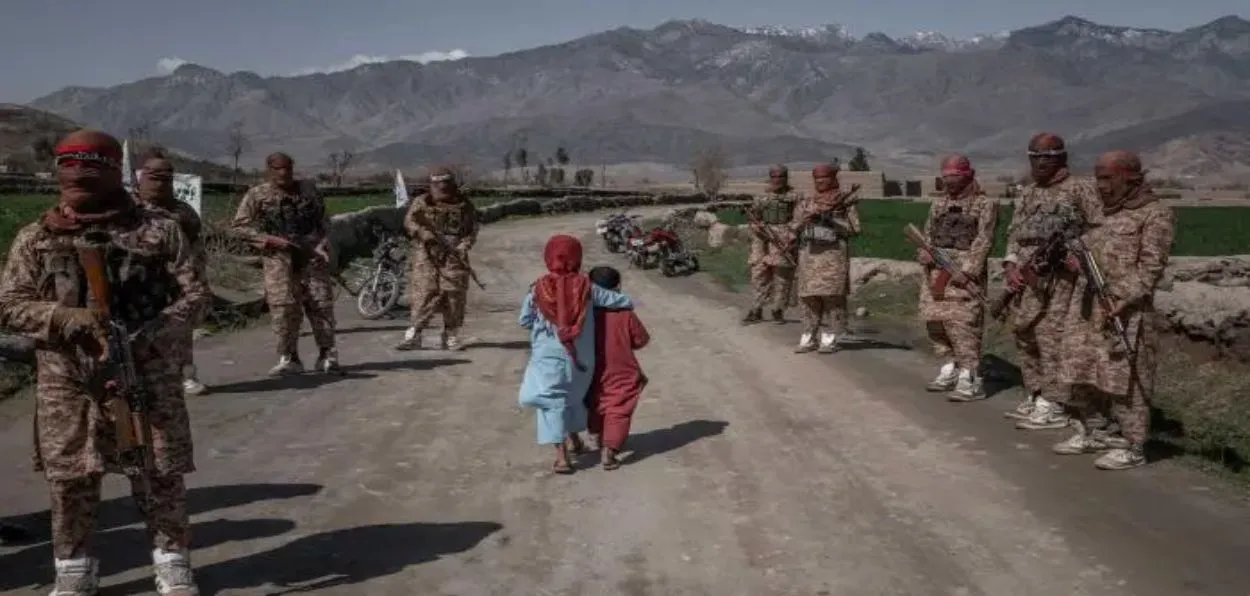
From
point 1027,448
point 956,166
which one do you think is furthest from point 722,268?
point 1027,448

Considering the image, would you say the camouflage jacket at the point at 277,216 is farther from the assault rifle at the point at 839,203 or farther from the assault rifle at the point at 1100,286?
the assault rifle at the point at 1100,286

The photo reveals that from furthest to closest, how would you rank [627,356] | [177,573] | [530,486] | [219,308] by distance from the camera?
[219,308], [627,356], [530,486], [177,573]

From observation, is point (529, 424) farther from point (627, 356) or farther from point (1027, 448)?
point (1027, 448)

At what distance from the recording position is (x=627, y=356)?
7781mm

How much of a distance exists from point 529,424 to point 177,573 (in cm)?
398

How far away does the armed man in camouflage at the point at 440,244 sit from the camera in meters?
12.2

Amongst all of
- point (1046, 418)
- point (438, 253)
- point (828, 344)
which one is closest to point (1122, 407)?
point (1046, 418)

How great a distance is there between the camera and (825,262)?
1184cm

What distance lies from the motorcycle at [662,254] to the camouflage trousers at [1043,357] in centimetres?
1367

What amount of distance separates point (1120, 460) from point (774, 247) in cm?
703

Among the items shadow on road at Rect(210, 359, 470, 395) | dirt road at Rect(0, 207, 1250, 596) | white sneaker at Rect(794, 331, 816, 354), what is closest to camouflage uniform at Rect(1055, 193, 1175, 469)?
dirt road at Rect(0, 207, 1250, 596)

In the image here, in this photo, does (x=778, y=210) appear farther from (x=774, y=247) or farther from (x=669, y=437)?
(x=669, y=437)

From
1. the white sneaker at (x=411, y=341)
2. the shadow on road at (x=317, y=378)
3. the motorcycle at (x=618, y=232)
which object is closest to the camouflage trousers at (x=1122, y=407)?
the shadow on road at (x=317, y=378)

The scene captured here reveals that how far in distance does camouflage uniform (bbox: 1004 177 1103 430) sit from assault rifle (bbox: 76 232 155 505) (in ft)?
17.7
